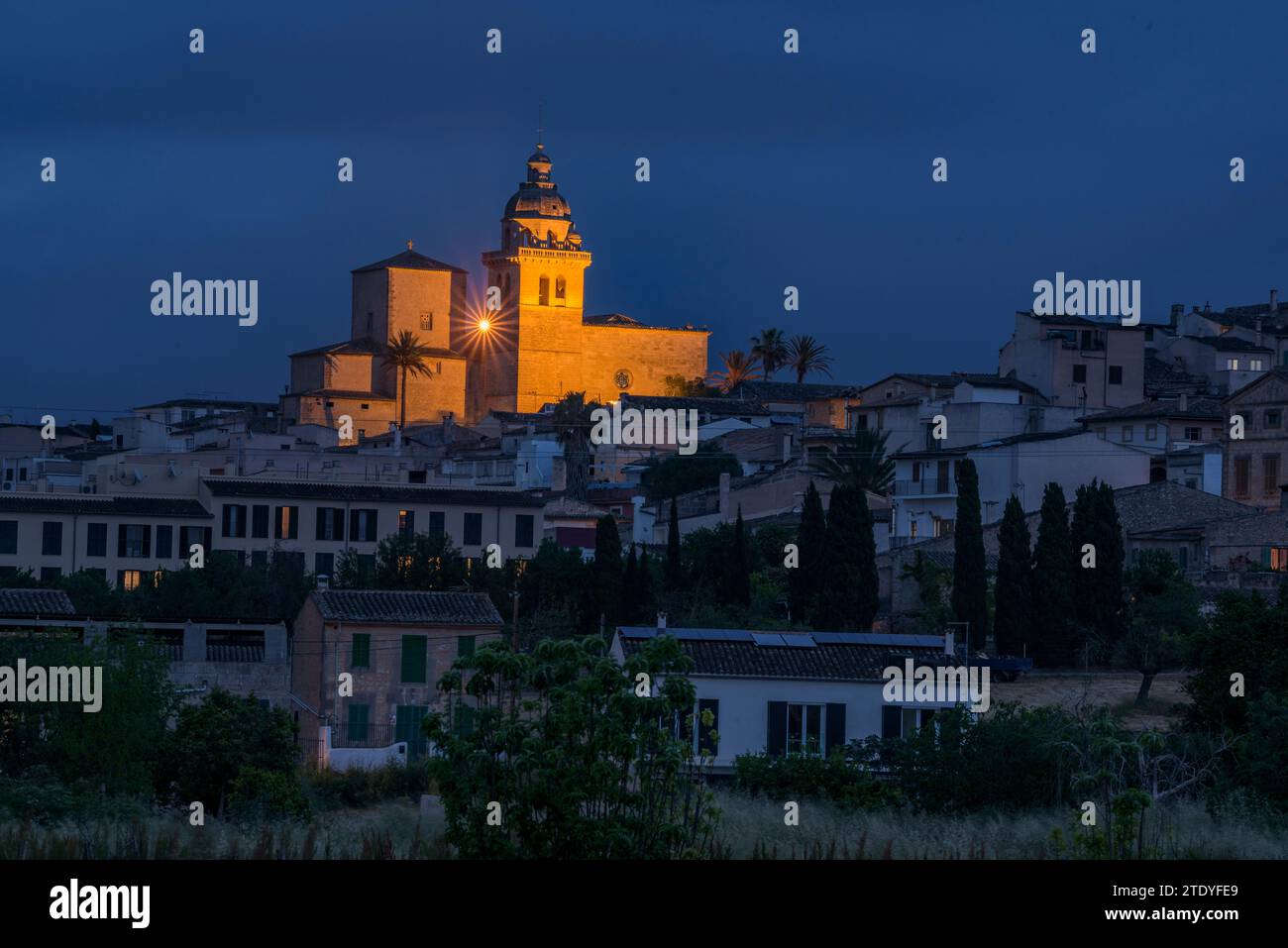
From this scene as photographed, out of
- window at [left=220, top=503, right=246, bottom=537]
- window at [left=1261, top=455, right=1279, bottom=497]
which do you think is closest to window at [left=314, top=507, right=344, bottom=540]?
window at [left=220, top=503, right=246, bottom=537]

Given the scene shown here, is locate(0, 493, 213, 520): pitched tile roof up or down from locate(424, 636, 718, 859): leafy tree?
up

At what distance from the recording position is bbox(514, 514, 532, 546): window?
6444 centimetres

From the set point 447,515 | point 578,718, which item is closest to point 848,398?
point 447,515

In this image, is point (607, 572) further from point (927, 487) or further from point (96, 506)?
point (96, 506)

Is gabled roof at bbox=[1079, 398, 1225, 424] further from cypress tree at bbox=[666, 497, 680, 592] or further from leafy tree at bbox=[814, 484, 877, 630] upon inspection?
leafy tree at bbox=[814, 484, 877, 630]

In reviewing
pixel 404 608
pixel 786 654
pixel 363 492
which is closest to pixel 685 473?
pixel 363 492

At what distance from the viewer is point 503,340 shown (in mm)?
120438

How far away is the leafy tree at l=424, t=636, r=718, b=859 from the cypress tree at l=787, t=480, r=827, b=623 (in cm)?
3508

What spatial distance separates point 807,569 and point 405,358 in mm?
62640

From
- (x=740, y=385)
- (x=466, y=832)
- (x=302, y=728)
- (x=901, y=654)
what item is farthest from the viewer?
(x=740, y=385)

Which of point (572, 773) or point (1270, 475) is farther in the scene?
point (1270, 475)
